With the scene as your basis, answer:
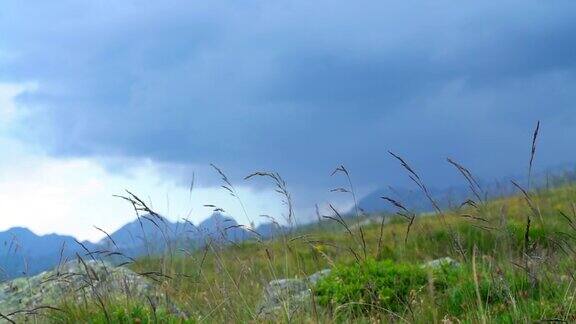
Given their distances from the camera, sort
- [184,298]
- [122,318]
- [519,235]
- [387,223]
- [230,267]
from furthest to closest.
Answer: [387,223] → [230,267] → [519,235] → [184,298] → [122,318]

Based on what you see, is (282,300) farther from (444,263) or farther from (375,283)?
(444,263)

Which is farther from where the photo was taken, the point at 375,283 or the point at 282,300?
the point at 375,283

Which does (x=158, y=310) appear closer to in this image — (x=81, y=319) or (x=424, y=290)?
(x=81, y=319)

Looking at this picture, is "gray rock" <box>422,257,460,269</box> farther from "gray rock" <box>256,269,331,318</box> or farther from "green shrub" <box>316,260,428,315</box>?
"gray rock" <box>256,269,331,318</box>

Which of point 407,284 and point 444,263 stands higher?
point 444,263

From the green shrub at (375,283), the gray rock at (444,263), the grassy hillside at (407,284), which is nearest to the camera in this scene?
the grassy hillside at (407,284)

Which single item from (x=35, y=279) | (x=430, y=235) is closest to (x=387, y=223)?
(x=430, y=235)

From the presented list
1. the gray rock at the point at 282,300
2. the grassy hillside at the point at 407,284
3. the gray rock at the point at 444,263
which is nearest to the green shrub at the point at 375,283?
the grassy hillside at the point at 407,284

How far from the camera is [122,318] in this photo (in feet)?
19.2

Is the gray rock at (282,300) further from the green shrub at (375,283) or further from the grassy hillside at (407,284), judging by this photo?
the green shrub at (375,283)

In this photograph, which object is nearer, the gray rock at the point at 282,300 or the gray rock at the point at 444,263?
the gray rock at the point at 282,300

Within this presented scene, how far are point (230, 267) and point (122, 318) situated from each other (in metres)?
6.94

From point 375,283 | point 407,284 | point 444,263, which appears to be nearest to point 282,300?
point 375,283

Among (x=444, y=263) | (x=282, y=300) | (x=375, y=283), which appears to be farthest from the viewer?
(x=444, y=263)
